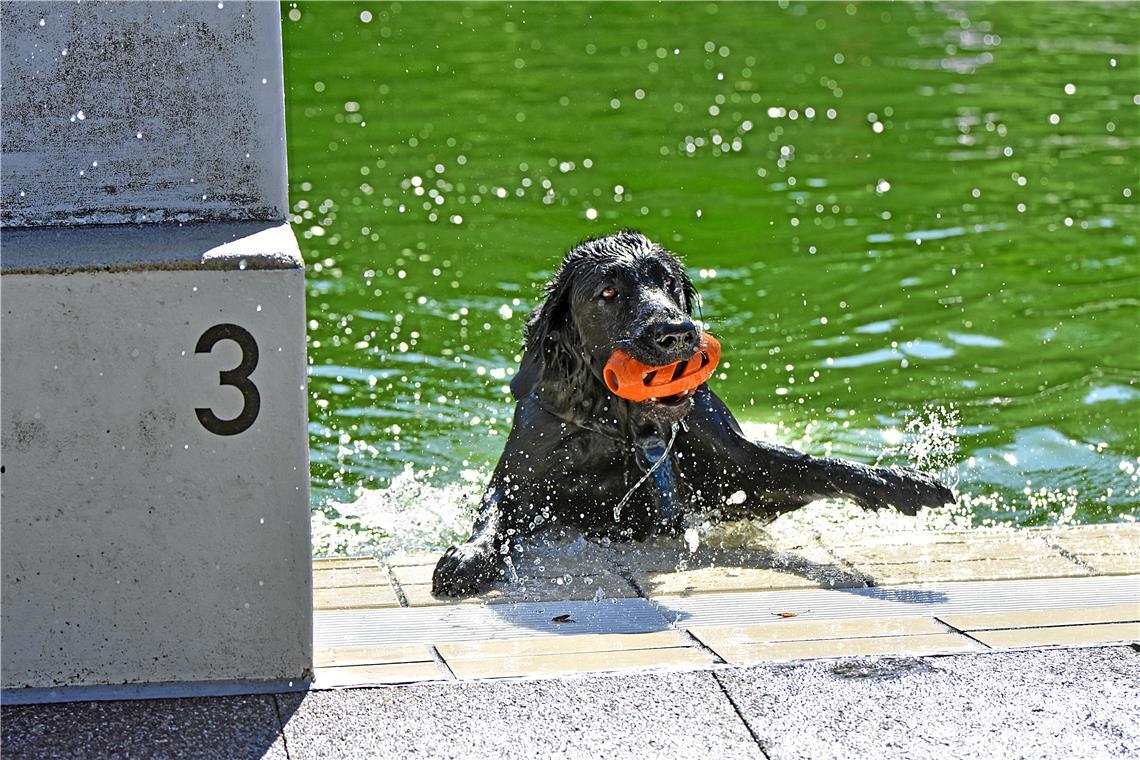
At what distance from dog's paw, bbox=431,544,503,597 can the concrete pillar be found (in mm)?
886

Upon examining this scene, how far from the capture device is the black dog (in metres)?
5.53

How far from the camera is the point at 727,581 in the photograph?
4988 millimetres

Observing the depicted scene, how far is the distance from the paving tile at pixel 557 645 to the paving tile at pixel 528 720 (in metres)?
0.23

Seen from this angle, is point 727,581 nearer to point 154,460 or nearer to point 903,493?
point 903,493

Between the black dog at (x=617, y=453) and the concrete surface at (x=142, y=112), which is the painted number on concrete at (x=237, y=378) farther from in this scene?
the black dog at (x=617, y=453)

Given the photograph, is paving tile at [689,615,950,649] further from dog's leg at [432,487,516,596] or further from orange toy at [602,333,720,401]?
orange toy at [602,333,720,401]

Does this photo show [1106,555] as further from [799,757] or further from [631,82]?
[631,82]

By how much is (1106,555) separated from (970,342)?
178 inches

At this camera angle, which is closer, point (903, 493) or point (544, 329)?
point (903, 493)

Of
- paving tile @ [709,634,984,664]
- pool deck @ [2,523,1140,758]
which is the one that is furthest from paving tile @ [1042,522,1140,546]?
paving tile @ [709,634,984,664]

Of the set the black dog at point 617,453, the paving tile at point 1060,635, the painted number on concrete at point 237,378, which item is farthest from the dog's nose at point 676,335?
the painted number on concrete at point 237,378

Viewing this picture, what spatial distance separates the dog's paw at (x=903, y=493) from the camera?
5.62 m

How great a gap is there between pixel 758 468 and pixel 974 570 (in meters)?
1.03

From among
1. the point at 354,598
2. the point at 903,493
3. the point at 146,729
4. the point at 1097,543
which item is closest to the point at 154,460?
the point at 146,729
